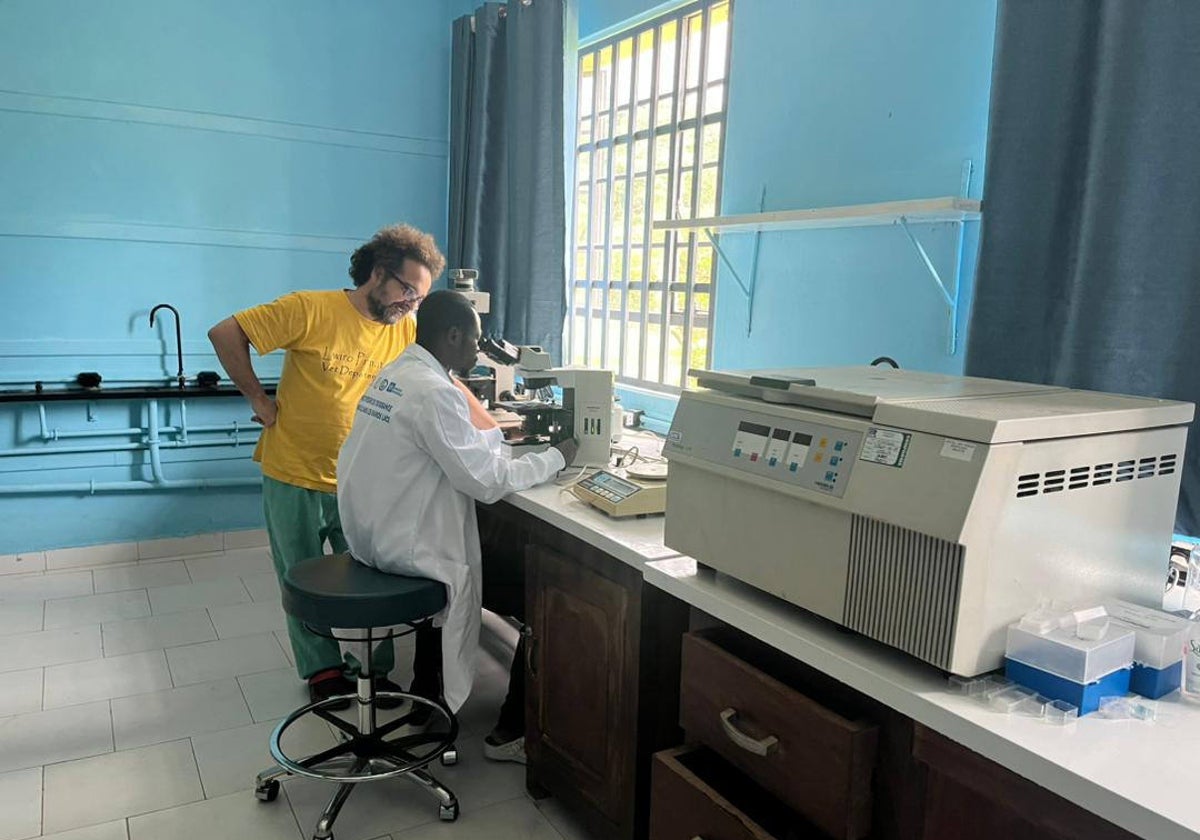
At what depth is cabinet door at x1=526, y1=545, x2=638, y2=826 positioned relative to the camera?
1.82 m

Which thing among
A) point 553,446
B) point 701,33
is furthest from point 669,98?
point 553,446

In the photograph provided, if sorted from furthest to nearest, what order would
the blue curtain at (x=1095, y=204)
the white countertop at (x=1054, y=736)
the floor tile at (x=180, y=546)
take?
the floor tile at (x=180, y=546) → the blue curtain at (x=1095, y=204) → the white countertop at (x=1054, y=736)

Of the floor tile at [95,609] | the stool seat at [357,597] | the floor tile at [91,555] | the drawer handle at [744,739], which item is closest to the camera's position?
the drawer handle at [744,739]

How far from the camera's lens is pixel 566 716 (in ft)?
6.68

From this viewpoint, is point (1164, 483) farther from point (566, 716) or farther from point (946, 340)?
point (566, 716)

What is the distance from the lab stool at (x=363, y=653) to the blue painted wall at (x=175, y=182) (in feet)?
7.07

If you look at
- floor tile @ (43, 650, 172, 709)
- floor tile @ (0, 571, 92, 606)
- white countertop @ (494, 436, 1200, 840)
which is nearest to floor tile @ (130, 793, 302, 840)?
floor tile @ (43, 650, 172, 709)

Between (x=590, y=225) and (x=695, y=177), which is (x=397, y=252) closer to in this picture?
(x=695, y=177)

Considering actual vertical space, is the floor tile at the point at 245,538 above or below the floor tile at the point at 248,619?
above

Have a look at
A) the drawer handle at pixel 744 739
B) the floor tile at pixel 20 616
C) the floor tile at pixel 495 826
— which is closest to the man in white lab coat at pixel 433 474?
the floor tile at pixel 495 826

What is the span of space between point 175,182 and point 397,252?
1821 mm

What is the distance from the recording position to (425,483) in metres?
2.08

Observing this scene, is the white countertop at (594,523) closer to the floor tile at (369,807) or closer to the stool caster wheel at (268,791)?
the floor tile at (369,807)

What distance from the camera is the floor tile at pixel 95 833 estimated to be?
79.4 inches
